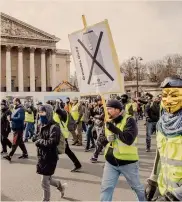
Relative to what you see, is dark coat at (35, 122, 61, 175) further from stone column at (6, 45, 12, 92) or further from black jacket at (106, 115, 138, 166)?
stone column at (6, 45, 12, 92)

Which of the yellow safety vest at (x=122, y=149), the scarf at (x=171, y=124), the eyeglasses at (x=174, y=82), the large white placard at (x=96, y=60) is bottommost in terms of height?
the yellow safety vest at (x=122, y=149)

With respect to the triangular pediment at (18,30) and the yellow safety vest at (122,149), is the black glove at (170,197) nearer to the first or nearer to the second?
the yellow safety vest at (122,149)

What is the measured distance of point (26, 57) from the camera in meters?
60.1

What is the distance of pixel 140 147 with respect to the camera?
1113 cm

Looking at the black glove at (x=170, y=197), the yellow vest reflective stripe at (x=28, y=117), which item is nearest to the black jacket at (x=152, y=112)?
the yellow vest reflective stripe at (x=28, y=117)

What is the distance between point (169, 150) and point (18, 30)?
189 ft

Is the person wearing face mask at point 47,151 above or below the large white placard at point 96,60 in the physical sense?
below

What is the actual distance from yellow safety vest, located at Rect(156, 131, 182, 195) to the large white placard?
1831mm

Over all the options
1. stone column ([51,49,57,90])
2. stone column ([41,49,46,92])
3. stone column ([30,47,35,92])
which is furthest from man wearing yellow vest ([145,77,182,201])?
stone column ([51,49,57,90])

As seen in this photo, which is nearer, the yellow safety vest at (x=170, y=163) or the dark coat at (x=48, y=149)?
the yellow safety vest at (x=170, y=163)

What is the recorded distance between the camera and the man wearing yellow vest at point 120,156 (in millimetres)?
4133

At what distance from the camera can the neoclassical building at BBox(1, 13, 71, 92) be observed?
57188mm

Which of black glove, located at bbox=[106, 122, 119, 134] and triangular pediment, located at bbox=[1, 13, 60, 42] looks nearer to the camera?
black glove, located at bbox=[106, 122, 119, 134]

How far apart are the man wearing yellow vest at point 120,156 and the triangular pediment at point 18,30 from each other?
5477 cm
